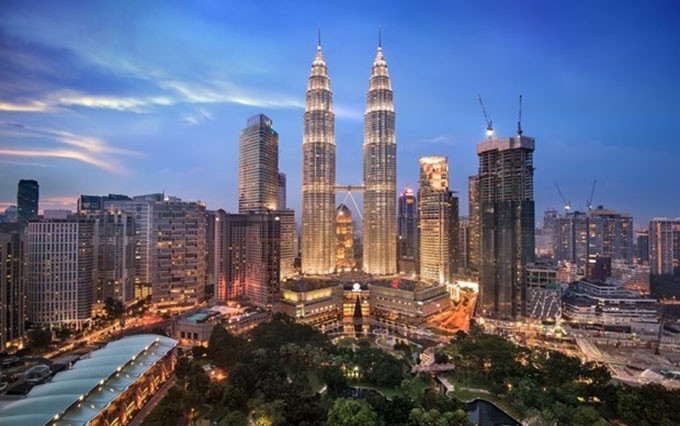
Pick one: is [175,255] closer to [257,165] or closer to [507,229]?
[257,165]

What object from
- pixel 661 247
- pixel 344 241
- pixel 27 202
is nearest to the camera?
pixel 27 202

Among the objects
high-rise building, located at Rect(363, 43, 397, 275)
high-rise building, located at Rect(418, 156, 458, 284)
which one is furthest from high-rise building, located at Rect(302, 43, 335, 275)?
high-rise building, located at Rect(418, 156, 458, 284)

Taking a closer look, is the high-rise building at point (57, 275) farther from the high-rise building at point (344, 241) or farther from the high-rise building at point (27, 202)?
the high-rise building at point (344, 241)

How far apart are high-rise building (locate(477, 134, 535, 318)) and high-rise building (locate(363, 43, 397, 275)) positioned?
16.4 m

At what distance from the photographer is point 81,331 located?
39375 millimetres

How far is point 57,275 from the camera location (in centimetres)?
3972

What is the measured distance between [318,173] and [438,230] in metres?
22.3

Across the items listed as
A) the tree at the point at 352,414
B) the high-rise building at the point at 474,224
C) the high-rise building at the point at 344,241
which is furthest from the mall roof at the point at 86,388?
the high-rise building at the point at 474,224

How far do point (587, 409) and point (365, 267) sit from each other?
48.5 metres

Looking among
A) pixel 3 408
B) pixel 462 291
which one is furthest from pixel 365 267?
pixel 3 408

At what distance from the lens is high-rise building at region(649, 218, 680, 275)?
62987 mm

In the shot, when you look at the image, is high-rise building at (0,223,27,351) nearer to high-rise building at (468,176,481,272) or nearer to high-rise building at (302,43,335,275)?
high-rise building at (302,43,335,275)

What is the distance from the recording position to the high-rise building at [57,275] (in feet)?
128

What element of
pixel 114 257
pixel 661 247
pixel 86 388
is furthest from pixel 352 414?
pixel 661 247
